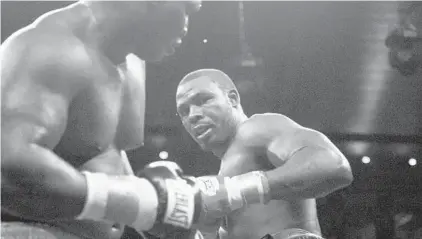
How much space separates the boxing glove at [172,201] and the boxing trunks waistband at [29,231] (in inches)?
4.6

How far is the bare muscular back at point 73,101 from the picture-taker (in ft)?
2.01

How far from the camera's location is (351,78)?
7.41 ft

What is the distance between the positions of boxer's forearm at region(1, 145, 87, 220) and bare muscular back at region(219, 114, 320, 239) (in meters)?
0.47

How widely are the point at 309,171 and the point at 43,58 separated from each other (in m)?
0.41

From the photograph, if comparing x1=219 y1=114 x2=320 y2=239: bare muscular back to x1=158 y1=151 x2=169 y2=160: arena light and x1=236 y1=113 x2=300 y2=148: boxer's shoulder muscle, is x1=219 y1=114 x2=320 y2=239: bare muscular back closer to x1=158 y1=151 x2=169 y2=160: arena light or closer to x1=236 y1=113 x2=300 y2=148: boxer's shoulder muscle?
x1=236 y1=113 x2=300 y2=148: boxer's shoulder muscle

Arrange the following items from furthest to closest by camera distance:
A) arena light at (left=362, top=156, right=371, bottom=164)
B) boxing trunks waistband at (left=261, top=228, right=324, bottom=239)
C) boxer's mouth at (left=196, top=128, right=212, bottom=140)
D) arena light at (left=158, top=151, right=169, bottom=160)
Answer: arena light at (left=362, top=156, right=371, bottom=164) < arena light at (left=158, top=151, right=169, bottom=160) < boxer's mouth at (left=196, top=128, right=212, bottom=140) < boxing trunks waistband at (left=261, top=228, right=324, bottom=239)

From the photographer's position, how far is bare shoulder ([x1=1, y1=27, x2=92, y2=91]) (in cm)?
62

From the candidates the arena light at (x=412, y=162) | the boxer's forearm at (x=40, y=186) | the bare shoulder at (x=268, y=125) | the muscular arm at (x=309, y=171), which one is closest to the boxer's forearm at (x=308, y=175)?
the muscular arm at (x=309, y=171)

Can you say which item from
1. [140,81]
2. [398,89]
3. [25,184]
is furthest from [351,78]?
[25,184]

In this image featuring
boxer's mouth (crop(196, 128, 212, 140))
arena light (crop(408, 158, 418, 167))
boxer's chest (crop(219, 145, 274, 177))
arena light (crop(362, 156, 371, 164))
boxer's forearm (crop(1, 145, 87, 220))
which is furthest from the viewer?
arena light (crop(362, 156, 371, 164))

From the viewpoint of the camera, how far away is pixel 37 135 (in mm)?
598

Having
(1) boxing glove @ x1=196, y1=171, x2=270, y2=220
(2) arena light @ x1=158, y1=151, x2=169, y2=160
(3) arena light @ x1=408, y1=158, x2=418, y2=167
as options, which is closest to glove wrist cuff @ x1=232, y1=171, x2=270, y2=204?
(1) boxing glove @ x1=196, y1=171, x2=270, y2=220

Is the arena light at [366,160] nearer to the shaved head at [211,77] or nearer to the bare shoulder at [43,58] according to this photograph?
the shaved head at [211,77]

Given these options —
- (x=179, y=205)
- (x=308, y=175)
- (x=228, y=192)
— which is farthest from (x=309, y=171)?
(x=179, y=205)
